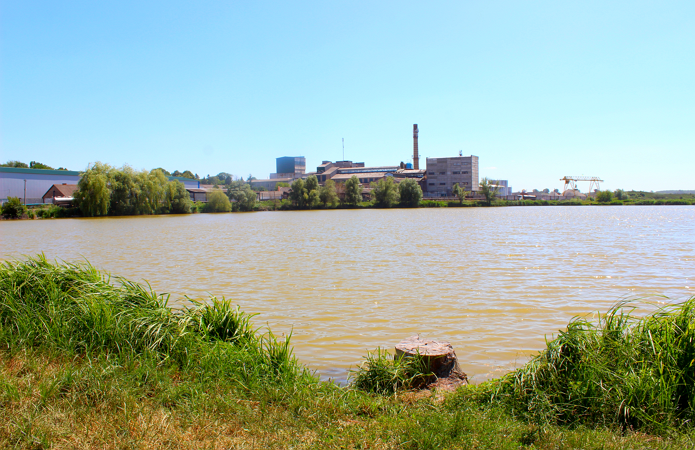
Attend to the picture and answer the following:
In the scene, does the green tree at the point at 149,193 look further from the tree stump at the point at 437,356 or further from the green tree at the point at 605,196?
the green tree at the point at 605,196

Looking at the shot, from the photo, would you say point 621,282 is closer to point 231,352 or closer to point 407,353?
point 407,353

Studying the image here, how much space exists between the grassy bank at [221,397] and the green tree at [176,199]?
72.1m

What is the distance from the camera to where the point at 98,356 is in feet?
16.1

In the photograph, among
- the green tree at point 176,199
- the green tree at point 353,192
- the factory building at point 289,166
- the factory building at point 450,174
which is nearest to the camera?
the green tree at point 176,199

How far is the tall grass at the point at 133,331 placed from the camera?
16.2 ft

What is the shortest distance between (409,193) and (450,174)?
3737 cm

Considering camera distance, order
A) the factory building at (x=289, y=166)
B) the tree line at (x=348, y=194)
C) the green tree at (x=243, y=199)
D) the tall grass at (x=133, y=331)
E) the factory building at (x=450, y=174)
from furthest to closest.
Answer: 1. the factory building at (x=289, y=166)
2. the factory building at (x=450, y=174)
3. the tree line at (x=348, y=194)
4. the green tree at (x=243, y=199)
5. the tall grass at (x=133, y=331)

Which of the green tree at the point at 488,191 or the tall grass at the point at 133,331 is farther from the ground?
the green tree at the point at 488,191

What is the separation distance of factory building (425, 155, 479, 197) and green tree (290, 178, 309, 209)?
4859 centimetres

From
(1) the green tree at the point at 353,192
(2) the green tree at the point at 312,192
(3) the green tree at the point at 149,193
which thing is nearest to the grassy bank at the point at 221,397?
(3) the green tree at the point at 149,193

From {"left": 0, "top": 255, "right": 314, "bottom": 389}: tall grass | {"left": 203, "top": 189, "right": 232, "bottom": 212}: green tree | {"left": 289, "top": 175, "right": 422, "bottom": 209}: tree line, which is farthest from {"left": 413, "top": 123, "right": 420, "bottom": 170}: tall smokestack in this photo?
{"left": 0, "top": 255, "right": 314, "bottom": 389}: tall grass

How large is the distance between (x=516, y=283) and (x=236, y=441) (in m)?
10.6

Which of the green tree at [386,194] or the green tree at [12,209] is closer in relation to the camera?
the green tree at [12,209]

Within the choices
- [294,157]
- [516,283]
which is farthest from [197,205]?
[294,157]
